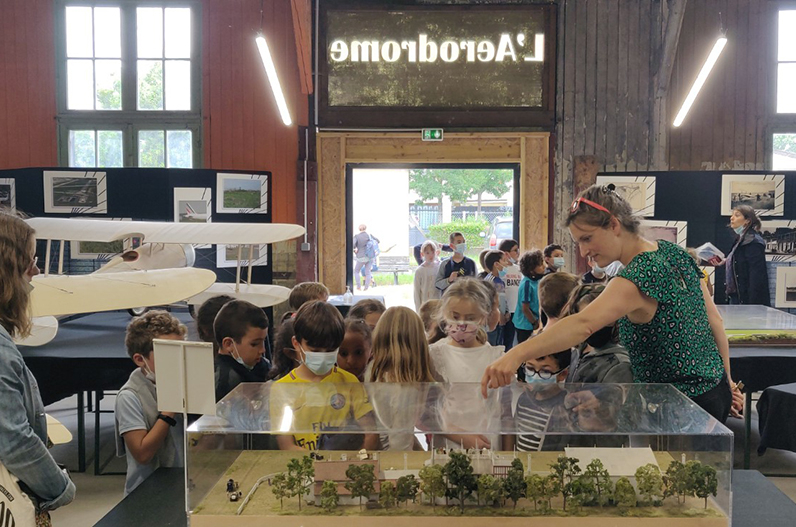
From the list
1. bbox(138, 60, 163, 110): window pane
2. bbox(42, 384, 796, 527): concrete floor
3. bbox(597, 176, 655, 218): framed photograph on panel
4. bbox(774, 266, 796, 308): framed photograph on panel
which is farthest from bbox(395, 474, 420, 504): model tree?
bbox(138, 60, 163, 110): window pane

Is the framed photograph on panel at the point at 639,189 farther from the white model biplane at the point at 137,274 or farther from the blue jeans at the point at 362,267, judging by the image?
the white model biplane at the point at 137,274

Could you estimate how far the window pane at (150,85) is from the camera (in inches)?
395

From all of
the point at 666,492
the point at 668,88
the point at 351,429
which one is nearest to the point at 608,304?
the point at 666,492

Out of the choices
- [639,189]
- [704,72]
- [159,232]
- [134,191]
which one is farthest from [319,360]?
[639,189]

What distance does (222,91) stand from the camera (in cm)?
999

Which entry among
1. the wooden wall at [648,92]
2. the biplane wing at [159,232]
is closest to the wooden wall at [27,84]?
the biplane wing at [159,232]

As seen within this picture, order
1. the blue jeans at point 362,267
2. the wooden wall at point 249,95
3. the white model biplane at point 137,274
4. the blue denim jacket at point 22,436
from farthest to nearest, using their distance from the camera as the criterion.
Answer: the blue jeans at point 362,267
the wooden wall at point 249,95
the white model biplane at point 137,274
the blue denim jacket at point 22,436

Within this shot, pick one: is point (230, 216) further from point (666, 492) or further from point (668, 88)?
point (666, 492)

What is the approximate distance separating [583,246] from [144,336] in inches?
74.6

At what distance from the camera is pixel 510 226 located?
400 inches

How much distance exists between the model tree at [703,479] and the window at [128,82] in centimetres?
903

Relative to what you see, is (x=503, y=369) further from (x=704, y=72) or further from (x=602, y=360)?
(x=704, y=72)

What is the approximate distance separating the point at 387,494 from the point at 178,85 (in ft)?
30.0

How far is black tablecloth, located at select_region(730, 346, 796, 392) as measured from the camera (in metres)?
4.99
